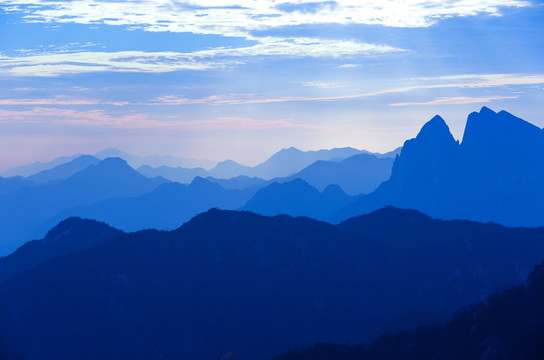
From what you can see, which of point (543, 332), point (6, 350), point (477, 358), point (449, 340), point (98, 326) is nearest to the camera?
point (543, 332)

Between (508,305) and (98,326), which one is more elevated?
(508,305)

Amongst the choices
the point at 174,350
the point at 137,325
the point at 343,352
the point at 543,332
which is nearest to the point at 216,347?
the point at 174,350

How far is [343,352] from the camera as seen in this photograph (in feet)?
458

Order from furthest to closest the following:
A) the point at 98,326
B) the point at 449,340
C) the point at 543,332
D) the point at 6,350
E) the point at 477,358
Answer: the point at 98,326 → the point at 6,350 → the point at 449,340 → the point at 477,358 → the point at 543,332

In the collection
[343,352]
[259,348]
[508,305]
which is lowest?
[259,348]

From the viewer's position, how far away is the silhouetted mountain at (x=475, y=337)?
393 ft

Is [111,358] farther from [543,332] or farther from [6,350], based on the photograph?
[543,332]

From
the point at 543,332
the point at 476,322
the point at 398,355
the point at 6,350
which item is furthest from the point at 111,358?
the point at 543,332

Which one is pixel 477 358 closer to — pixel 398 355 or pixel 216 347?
pixel 398 355

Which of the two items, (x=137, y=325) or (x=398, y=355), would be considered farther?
(x=137, y=325)

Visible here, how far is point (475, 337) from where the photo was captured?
12862 cm

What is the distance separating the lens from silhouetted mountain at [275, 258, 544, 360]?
120m

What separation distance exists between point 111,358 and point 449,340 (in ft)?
325

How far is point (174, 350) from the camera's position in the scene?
19212 cm
